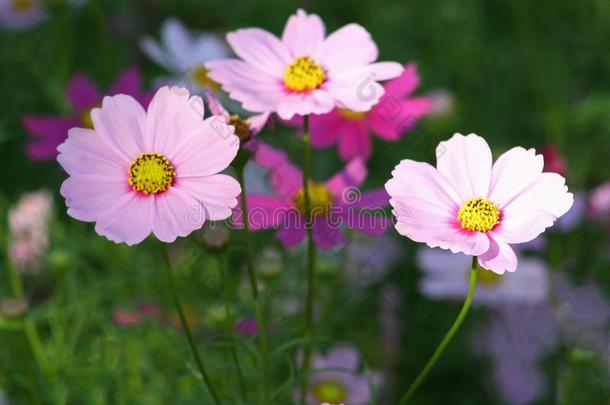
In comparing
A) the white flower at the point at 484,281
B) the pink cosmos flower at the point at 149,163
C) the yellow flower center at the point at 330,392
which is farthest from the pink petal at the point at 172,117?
the white flower at the point at 484,281

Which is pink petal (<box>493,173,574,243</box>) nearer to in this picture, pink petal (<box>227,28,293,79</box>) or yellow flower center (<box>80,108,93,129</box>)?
pink petal (<box>227,28,293,79</box>)

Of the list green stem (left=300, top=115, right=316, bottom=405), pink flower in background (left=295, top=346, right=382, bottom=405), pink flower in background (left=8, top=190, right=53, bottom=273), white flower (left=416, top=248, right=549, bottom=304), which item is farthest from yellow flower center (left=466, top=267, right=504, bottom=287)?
pink flower in background (left=8, top=190, right=53, bottom=273)

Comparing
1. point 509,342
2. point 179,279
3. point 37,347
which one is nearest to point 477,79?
point 509,342

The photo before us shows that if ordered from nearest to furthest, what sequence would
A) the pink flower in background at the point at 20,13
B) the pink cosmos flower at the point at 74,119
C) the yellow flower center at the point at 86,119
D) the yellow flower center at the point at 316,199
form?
the yellow flower center at the point at 316,199, the pink cosmos flower at the point at 74,119, the yellow flower center at the point at 86,119, the pink flower in background at the point at 20,13

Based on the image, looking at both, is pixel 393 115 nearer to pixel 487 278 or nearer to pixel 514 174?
pixel 514 174

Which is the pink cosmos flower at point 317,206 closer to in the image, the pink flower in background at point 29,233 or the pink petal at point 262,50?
the pink petal at point 262,50

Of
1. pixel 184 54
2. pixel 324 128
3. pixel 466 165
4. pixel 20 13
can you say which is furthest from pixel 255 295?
pixel 20 13

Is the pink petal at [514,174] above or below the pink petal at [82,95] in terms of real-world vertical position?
below
